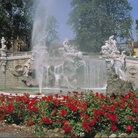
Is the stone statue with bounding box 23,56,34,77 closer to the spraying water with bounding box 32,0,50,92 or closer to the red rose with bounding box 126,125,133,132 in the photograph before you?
the spraying water with bounding box 32,0,50,92

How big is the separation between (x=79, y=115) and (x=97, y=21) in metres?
36.3

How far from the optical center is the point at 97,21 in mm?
42750

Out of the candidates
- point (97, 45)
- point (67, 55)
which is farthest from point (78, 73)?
point (97, 45)

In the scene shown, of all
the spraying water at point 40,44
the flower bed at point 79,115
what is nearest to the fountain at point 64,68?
the spraying water at point 40,44

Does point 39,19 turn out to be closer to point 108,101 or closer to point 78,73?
point 78,73

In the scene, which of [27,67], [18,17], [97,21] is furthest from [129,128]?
[18,17]

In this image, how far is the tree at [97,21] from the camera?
139ft

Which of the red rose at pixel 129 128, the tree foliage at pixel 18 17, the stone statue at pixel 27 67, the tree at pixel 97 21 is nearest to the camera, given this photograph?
the red rose at pixel 129 128

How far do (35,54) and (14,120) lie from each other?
22886mm

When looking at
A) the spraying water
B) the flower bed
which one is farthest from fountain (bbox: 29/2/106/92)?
the flower bed

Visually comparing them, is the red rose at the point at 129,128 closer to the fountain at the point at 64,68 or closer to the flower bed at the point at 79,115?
the flower bed at the point at 79,115

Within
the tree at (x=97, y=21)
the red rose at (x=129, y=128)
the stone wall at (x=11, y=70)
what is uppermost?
the tree at (x=97, y=21)

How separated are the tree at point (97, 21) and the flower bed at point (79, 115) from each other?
33.9 meters

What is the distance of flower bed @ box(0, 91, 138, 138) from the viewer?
275 inches
